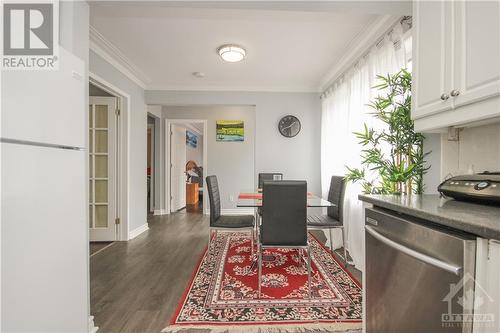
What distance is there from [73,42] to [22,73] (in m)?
0.76

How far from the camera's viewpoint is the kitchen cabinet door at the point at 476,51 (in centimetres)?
94

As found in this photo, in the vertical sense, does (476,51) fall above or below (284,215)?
above

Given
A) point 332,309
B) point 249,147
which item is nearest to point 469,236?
point 332,309

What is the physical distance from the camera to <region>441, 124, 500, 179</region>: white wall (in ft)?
4.04

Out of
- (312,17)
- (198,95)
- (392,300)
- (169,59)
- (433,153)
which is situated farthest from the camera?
(198,95)

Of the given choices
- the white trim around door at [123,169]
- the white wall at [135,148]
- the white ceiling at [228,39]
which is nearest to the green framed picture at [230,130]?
the white ceiling at [228,39]

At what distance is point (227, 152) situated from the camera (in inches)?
218

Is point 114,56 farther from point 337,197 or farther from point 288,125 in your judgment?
point 337,197

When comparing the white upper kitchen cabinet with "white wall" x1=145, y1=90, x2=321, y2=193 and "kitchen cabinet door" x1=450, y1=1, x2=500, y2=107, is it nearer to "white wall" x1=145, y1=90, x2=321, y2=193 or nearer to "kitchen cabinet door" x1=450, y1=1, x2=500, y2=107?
"kitchen cabinet door" x1=450, y1=1, x2=500, y2=107


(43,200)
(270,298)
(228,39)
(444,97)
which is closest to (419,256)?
(444,97)

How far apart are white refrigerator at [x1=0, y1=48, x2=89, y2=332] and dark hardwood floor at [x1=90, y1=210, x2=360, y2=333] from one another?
532mm

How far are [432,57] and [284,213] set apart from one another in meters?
1.46

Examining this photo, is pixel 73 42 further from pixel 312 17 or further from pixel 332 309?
pixel 332 309

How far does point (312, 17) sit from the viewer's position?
86.4 inches
